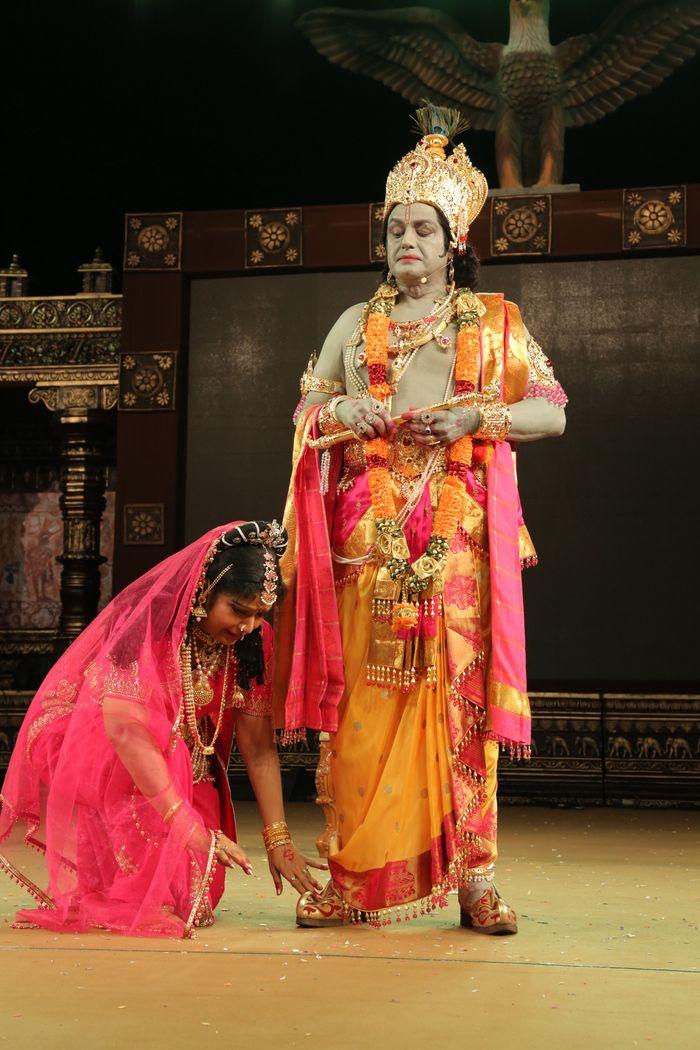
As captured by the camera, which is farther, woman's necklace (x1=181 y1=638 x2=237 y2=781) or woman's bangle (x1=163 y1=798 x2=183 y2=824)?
woman's necklace (x1=181 y1=638 x2=237 y2=781)

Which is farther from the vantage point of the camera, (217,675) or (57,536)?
(57,536)

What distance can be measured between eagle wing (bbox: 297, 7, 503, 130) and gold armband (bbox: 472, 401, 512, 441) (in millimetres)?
3946

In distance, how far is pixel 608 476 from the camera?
19.6ft

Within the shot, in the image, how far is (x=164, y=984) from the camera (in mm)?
2238

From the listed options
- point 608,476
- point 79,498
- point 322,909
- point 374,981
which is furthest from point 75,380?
point 374,981

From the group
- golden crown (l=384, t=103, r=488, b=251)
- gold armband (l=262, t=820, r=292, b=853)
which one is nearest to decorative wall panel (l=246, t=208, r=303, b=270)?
golden crown (l=384, t=103, r=488, b=251)

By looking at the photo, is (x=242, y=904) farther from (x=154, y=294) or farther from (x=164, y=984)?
(x=154, y=294)

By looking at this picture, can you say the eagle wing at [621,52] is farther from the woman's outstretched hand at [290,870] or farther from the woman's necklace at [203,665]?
the woman's outstretched hand at [290,870]

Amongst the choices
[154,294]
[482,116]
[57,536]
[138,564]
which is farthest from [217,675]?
[57,536]

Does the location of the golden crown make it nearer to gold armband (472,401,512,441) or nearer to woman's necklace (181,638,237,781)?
gold armband (472,401,512,441)

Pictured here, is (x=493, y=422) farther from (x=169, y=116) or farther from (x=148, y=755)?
(x=169, y=116)

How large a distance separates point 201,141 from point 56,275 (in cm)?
102

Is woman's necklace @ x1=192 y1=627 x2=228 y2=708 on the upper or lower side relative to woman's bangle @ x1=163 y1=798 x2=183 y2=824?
upper

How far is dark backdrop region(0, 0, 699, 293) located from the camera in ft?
24.6
